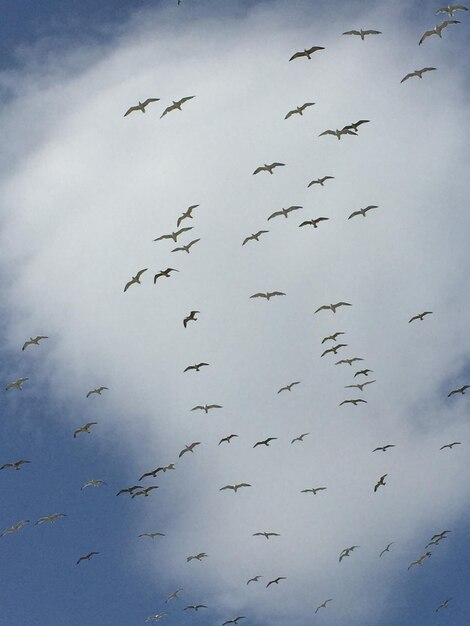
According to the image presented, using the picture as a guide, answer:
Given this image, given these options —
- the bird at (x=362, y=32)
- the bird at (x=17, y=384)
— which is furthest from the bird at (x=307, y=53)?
the bird at (x=17, y=384)

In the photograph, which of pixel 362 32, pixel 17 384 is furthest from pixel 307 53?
pixel 17 384

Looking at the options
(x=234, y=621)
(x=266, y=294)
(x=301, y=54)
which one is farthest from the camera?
(x=234, y=621)

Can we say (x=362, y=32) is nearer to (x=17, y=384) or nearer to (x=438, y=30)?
(x=438, y=30)

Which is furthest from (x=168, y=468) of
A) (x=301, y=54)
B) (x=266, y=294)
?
(x=301, y=54)

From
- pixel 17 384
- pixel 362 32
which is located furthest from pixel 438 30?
pixel 17 384

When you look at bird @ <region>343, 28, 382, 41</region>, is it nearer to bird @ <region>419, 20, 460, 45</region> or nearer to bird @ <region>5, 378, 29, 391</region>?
bird @ <region>419, 20, 460, 45</region>

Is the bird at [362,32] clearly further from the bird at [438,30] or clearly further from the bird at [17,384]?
the bird at [17,384]

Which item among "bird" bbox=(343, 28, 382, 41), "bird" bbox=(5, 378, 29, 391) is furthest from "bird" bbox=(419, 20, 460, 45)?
"bird" bbox=(5, 378, 29, 391)

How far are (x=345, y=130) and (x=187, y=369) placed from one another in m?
43.3

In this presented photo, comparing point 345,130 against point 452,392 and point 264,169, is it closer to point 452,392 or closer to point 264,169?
point 264,169

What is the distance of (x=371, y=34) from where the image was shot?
429 feet

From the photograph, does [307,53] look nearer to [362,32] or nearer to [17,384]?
[362,32]

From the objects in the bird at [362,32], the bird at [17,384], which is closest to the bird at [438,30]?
Answer: the bird at [362,32]

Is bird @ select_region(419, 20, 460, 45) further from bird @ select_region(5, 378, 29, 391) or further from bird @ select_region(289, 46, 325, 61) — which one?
bird @ select_region(5, 378, 29, 391)
